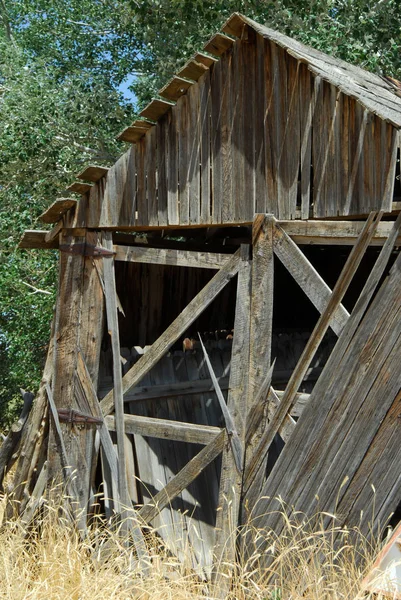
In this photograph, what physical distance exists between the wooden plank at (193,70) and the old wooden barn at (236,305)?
1 cm

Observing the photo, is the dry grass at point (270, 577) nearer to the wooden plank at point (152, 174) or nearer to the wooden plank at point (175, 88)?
the wooden plank at point (152, 174)

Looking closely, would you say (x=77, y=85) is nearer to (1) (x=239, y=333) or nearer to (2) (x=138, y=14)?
(2) (x=138, y=14)

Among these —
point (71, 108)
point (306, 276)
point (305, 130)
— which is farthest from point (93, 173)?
point (71, 108)

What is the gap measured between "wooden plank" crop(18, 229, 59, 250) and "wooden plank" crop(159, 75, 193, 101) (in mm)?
1807

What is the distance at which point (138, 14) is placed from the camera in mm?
14648

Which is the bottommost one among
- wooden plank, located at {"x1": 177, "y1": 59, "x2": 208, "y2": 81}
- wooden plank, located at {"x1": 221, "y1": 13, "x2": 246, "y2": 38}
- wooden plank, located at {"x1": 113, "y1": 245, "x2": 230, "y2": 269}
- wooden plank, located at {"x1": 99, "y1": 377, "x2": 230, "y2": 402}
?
wooden plank, located at {"x1": 99, "y1": 377, "x2": 230, "y2": 402}

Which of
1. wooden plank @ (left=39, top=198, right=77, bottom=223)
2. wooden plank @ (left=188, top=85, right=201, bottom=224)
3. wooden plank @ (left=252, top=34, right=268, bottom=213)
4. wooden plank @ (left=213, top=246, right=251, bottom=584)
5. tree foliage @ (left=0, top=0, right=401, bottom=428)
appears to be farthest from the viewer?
tree foliage @ (left=0, top=0, right=401, bottom=428)

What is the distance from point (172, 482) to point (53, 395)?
161 centimetres

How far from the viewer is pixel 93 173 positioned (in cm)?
703

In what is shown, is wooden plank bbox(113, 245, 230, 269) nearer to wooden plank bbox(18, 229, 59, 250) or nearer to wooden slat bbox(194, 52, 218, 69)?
wooden plank bbox(18, 229, 59, 250)

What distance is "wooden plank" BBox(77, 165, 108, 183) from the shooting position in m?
7.00

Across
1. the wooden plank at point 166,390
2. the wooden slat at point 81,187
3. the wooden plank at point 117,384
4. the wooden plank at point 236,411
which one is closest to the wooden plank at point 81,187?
the wooden slat at point 81,187

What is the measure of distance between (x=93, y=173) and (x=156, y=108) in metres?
0.80

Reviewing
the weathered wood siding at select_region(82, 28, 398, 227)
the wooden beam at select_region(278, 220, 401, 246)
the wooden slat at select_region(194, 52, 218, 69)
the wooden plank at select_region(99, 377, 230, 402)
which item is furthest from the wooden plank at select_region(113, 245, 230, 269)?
the wooden slat at select_region(194, 52, 218, 69)
